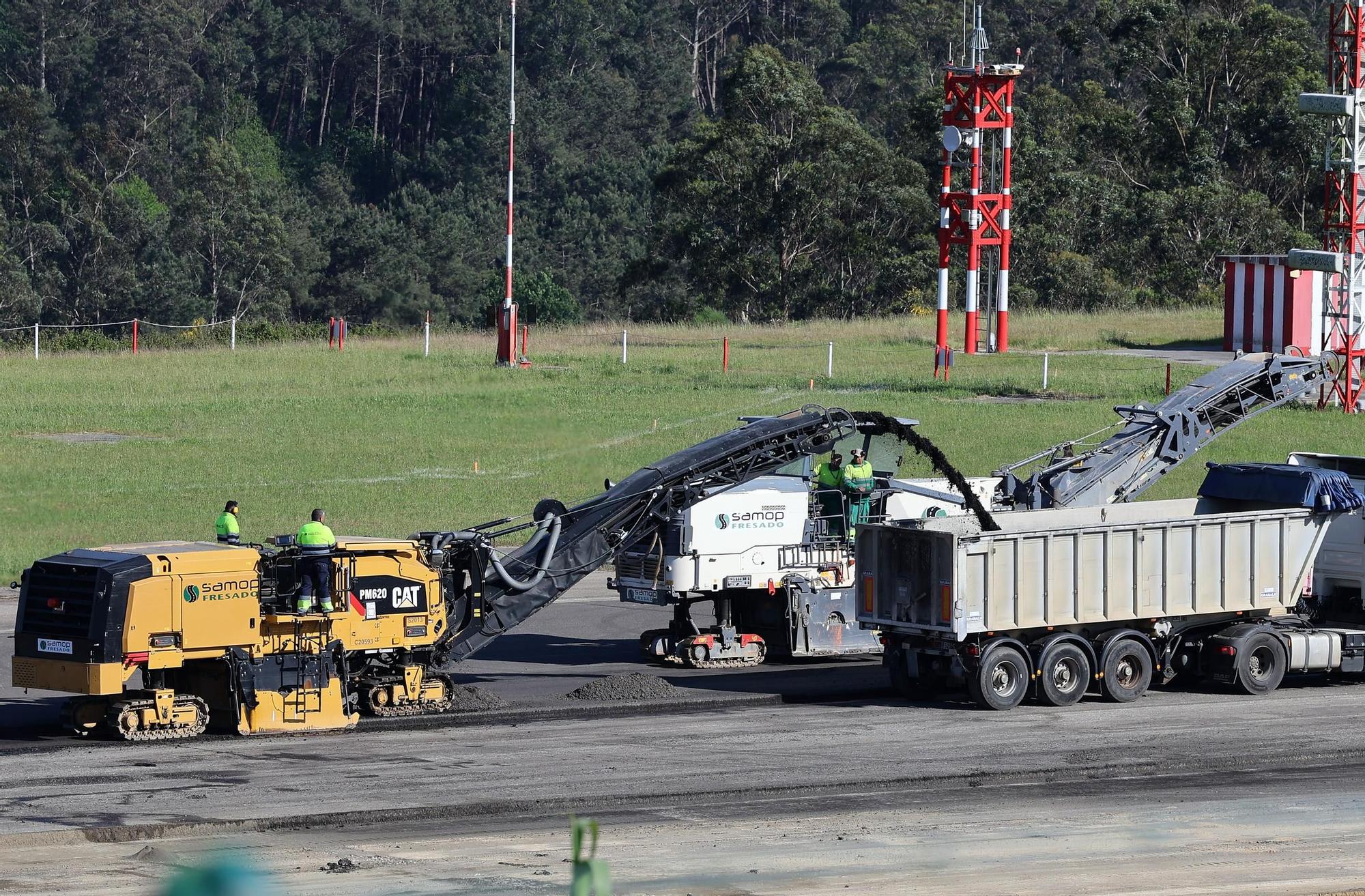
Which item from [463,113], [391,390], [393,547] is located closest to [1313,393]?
[393,547]

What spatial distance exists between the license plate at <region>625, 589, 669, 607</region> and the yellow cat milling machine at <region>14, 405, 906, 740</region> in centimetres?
131

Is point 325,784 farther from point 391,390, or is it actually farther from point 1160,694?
point 391,390

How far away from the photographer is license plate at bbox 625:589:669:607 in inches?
944

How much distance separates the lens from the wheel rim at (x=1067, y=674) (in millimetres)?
21875

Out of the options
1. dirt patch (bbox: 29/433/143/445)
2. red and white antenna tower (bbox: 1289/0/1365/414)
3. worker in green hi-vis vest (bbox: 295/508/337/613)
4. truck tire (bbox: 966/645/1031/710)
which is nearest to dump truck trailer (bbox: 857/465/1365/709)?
truck tire (bbox: 966/645/1031/710)

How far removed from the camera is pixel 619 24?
127 metres

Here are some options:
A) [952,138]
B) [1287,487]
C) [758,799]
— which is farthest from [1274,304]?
[758,799]

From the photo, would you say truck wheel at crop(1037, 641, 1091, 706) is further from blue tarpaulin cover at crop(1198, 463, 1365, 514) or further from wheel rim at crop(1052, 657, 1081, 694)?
blue tarpaulin cover at crop(1198, 463, 1365, 514)

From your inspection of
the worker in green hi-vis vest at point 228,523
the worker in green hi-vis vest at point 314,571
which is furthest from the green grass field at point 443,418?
the worker in green hi-vis vest at point 314,571

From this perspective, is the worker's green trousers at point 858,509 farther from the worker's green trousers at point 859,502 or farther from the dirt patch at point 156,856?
the dirt patch at point 156,856

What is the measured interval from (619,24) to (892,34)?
17121 millimetres

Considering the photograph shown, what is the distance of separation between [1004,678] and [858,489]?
394 centimetres

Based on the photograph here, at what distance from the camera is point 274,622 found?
65.3 ft

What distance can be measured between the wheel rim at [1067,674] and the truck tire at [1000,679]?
338 millimetres
